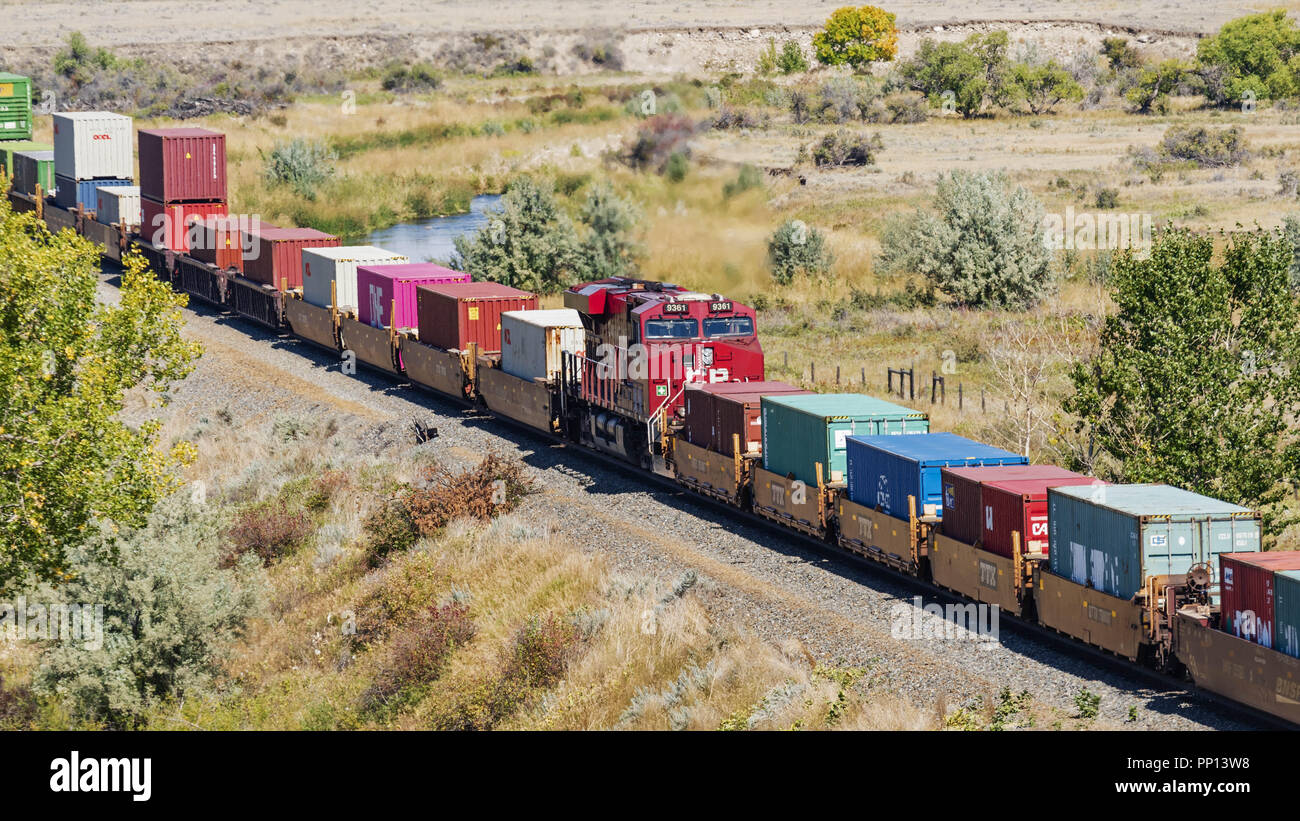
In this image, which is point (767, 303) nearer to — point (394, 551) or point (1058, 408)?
point (1058, 408)

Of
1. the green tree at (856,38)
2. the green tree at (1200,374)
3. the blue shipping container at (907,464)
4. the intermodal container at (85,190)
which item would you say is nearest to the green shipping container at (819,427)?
the blue shipping container at (907,464)

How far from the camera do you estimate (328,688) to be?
2809 centimetres

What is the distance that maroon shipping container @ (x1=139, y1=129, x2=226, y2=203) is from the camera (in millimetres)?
57125

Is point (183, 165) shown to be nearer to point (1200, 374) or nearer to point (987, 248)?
point (987, 248)

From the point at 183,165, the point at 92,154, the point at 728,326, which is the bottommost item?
the point at 728,326

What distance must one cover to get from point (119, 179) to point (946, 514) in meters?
49.2

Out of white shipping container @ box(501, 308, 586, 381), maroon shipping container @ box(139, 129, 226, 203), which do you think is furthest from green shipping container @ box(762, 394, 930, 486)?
maroon shipping container @ box(139, 129, 226, 203)

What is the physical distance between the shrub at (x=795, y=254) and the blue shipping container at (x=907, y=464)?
30944mm

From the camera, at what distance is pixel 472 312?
4388 centimetres

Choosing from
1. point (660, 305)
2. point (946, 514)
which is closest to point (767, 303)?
point (660, 305)

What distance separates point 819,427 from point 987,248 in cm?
3068

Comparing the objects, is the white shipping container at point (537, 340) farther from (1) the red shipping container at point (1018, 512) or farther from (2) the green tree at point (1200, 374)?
(1) the red shipping container at point (1018, 512)

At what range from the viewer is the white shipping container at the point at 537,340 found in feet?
131

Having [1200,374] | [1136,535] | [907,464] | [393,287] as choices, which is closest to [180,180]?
[393,287]
